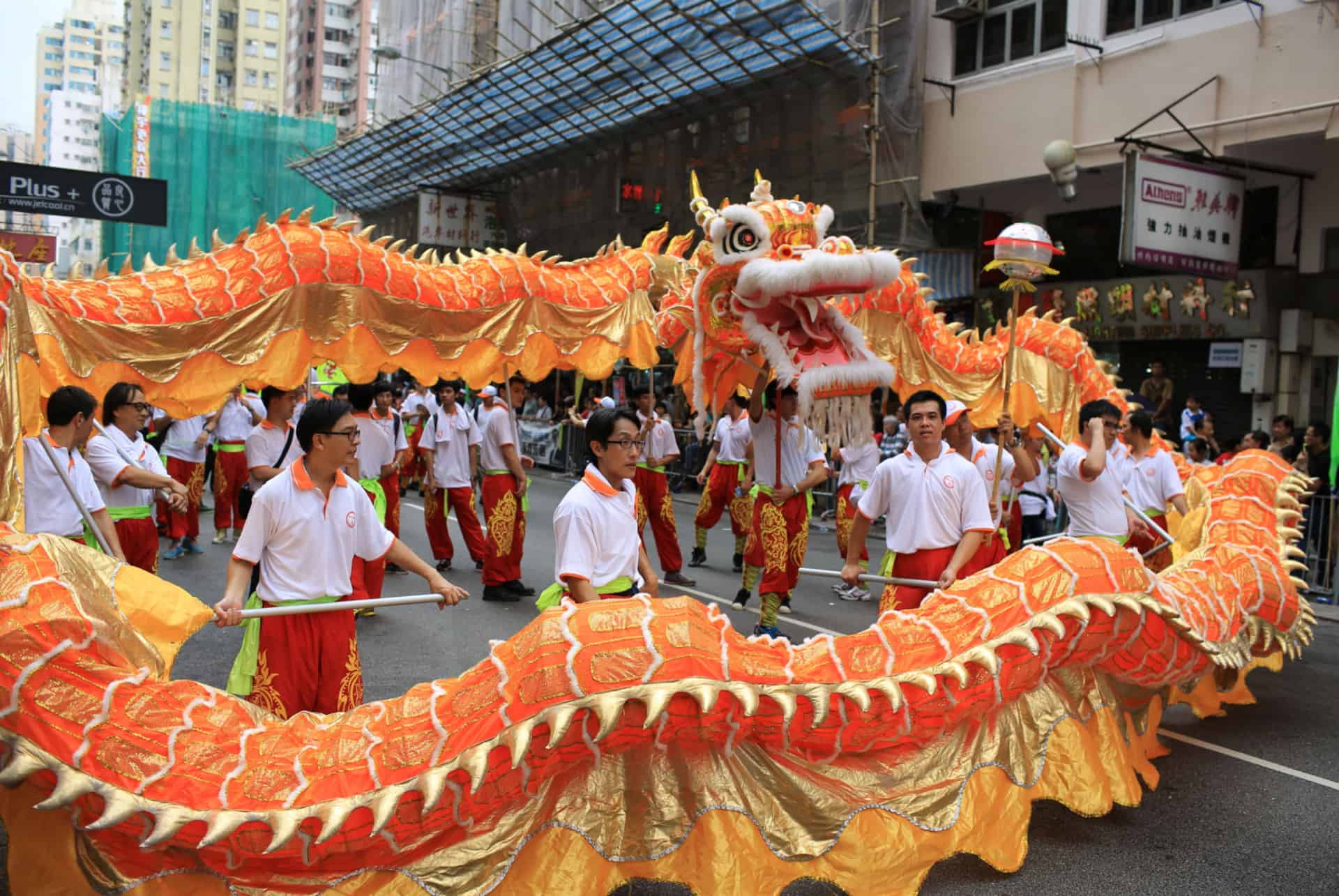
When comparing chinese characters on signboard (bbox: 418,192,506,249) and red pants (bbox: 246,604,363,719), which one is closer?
red pants (bbox: 246,604,363,719)

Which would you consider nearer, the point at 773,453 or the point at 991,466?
the point at 773,453

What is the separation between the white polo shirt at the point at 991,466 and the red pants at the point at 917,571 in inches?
42.2

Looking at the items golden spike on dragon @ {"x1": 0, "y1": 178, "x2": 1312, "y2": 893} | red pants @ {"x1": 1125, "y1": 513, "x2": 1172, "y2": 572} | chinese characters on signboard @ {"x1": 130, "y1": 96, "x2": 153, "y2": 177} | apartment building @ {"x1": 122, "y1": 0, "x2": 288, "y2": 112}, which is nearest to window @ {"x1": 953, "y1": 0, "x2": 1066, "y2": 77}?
red pants @ {"x1": 1125, "y1": 513, "x2": 1172, "y2": 572}

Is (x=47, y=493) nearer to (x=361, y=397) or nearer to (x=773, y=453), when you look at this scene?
(x=361, y=397)

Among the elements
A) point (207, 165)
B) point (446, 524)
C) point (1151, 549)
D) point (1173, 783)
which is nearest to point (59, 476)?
point (446, 524)

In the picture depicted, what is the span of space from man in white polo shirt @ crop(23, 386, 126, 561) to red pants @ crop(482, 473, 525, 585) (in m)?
3.33

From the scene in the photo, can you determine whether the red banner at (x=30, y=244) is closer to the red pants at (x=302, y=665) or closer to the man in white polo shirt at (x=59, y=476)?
the man in white polo shirt at (x=59, y=476)

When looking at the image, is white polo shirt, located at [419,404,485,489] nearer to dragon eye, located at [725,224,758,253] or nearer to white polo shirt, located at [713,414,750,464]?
white polo shirt, located at [713,414,750,464]

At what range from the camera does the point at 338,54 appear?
213 feet

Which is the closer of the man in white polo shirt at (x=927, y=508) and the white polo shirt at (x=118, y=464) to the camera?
the man in white polo shirt at (x=927, y=508)

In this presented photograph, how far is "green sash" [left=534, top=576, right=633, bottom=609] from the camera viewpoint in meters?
4.07

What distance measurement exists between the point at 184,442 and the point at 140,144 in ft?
95.8

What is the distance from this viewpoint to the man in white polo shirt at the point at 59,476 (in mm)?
4891

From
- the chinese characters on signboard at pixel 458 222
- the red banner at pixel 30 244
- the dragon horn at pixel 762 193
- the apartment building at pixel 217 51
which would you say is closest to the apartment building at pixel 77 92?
the apartment building at pixel 217 51
